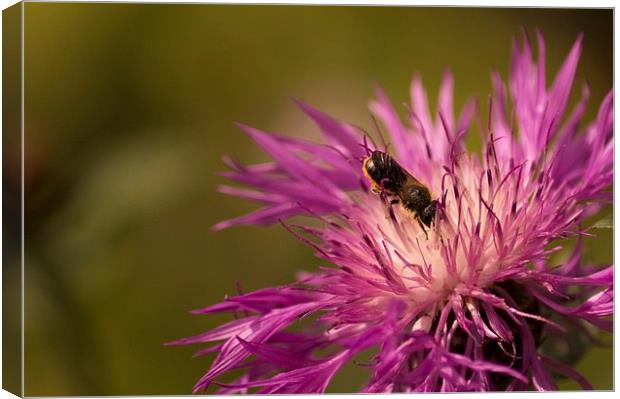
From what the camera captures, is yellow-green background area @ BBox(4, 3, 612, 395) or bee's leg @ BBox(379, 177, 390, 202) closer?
bee's leg @ BBox(379, 177, 390, 202)

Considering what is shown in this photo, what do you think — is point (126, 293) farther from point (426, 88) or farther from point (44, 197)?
point (426, 88)

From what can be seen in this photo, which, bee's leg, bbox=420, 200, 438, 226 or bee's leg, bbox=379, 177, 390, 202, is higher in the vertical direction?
bee's leg, bbox=379, 177, 390, 202

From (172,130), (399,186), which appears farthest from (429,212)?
(172,130)

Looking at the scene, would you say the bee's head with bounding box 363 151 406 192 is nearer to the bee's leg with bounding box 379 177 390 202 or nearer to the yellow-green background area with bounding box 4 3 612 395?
the bee's leg with bounding box 379 177 390 202

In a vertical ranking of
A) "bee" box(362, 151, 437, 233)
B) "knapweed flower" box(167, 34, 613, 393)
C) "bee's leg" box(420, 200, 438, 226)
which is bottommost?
"knapweed flower" box(167, 34, 613, 393)

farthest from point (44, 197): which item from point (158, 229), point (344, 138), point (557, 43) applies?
point (557, 43)

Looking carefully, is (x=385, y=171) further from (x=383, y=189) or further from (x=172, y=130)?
(x=172, y=130)

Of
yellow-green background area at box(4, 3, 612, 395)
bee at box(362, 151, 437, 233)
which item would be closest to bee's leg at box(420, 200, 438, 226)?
bee at box(362, 151, 437, 233)

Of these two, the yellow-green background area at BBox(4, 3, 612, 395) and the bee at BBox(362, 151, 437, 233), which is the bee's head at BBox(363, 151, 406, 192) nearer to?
the bee at BBox(362, 151, 437, 233)
